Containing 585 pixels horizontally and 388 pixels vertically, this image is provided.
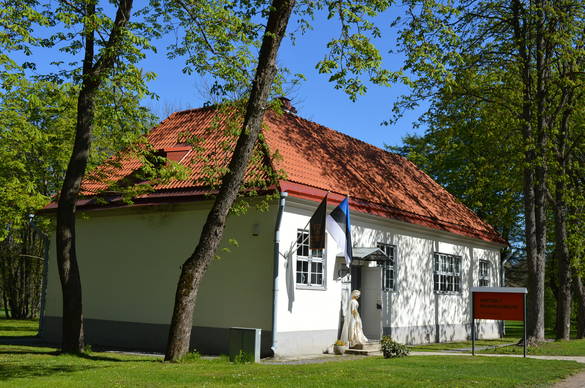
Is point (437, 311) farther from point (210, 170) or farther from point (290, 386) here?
point (290, 386)

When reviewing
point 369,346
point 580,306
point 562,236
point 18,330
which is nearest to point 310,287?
point 369,346

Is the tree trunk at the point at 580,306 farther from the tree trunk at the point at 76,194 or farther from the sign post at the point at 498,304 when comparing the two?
the tree trunk at the point at 76,194

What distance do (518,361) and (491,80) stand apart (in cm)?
1097

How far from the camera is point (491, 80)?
2167 cm

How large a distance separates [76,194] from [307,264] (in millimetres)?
5848

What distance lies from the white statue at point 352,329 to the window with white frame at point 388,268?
2.75m

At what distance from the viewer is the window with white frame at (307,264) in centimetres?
1572

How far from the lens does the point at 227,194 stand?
1245cm

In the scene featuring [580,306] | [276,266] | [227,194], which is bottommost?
[580,306]

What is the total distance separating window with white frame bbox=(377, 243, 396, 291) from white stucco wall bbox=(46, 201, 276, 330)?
5213mm

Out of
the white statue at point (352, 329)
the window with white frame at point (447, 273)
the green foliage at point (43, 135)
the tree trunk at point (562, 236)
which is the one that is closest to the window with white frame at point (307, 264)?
the white statue at point (352, 329)

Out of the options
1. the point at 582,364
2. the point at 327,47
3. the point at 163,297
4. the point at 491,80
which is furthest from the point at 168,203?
the point at 491,80

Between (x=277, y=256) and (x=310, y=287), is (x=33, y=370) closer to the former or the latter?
(x=277, y=256)

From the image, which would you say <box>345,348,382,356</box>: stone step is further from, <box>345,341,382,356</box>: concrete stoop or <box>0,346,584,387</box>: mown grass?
<box>0,346,584,387</box>: mown grass
